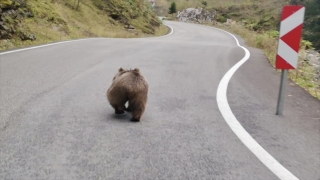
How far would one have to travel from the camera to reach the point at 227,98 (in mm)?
6535

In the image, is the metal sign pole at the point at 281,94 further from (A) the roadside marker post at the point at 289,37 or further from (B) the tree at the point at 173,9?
(B) the tree at the point at 173,9

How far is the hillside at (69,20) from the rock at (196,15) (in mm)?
24052

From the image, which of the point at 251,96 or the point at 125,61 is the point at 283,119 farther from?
the point at 125,61

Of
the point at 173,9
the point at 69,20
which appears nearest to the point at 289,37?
the point at 69,20

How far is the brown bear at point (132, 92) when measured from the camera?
471 cm

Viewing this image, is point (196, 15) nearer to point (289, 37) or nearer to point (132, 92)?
point (289, 37)

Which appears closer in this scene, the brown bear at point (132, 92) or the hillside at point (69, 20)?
the brown bear at point (132, 92)

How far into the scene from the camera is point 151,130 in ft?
15.0

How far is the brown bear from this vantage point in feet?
15.4

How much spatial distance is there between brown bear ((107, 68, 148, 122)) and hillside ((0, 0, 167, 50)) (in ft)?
31.0

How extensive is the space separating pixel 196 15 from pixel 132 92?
61947 millimetres

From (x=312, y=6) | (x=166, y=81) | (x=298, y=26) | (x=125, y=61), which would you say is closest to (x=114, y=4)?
(x=312, y=6)

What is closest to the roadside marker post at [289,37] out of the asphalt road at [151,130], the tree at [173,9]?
the asphalt road at [151,130]

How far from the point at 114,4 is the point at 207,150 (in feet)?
99.6
